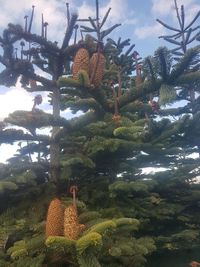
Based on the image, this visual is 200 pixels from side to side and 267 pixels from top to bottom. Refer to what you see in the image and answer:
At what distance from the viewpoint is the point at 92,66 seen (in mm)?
5629

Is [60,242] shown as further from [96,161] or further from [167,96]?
[96,161]

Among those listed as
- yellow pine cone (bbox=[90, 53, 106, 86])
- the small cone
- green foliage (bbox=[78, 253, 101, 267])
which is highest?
the small cone

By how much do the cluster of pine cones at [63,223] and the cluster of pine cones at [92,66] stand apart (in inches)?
81.2

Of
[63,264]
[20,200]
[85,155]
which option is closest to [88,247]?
[63,264]

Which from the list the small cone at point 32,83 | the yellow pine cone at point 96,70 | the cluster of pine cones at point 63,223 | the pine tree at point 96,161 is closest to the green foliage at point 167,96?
the pine tree at point 96,161

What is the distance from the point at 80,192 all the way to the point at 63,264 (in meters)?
1.73

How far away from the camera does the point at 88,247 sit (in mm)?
3691

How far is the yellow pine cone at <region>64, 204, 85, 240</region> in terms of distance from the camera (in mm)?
3900

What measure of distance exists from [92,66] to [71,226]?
112 inches

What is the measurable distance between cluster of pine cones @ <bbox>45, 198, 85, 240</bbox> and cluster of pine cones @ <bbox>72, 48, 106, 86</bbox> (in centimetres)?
206

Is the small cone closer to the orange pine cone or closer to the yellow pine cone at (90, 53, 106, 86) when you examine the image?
the yellow pine cone at (90, 53, 106, 86)

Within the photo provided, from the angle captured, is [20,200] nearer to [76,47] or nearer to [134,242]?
[134,242]

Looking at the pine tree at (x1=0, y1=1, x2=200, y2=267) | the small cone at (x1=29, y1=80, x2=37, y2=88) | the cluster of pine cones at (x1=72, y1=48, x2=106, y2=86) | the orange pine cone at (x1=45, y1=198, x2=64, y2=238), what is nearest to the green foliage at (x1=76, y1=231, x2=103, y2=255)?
the pine tree at (x1=0, y1=1, x2=200, y2=267)

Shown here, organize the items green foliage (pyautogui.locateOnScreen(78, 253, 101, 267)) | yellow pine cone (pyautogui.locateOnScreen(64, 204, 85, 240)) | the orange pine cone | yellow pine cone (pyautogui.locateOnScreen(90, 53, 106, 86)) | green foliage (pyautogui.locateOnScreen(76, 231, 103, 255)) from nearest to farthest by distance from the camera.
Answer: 1. green foliage (pyautogui.locateOnScreen(76, 231, 103, 255))
2. green foliage (pyautogui.locateOnScreen(78, 253, 101, 267))
3. yellow pine cone (pyautogui.locateOnScreen(64, 204, 85, 240))
4. the orange pine cone
5. yellow pine cone (pyautogui.locateOnScreen(90, 53, 106, 86))
